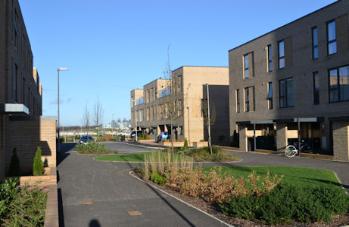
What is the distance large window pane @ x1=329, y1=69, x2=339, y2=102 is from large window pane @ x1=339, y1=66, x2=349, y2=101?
0.41 metres

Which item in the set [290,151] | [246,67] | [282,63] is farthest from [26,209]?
[246,67]

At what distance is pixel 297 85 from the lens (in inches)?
1423

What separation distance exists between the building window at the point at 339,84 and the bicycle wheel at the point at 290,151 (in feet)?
15.2

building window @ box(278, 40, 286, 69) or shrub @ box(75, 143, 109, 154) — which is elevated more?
building window @ box(278, 40, 286, 69)

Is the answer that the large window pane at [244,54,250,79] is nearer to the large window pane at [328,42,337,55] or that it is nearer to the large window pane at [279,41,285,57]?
the large window pane at [279,41,285,57]

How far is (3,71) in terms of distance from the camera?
57.3 ft

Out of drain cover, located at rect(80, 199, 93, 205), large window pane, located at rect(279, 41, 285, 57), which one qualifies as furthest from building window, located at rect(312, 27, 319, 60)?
drain cover, located at rect(80, 199, 93, 205)

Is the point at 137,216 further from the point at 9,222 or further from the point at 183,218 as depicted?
the point at 9,222

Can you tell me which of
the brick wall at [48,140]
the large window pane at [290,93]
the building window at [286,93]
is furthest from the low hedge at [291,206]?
the building window at [286,93]

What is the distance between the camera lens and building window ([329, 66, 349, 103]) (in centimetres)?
3051

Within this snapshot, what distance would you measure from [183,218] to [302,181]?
26.9 feet

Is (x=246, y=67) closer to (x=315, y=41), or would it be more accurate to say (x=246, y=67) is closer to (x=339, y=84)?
(x=315, y=41)

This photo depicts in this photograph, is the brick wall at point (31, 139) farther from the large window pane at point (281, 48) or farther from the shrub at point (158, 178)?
the large window pane at point (281, 48)

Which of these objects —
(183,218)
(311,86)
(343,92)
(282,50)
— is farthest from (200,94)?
(183,218)
